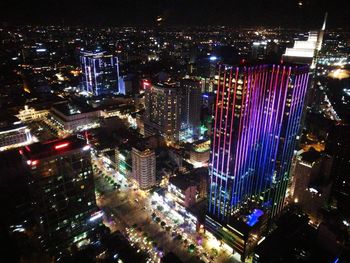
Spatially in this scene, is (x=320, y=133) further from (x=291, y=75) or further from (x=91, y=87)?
(x=91, y=87)

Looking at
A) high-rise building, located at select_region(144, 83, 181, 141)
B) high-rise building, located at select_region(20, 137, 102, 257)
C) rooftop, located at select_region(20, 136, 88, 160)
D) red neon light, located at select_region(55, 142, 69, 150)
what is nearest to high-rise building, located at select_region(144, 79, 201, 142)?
high-rise building, located at select_region(144, 83, 181, 141)

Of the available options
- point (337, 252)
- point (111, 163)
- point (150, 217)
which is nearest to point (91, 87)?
point (111, 163)

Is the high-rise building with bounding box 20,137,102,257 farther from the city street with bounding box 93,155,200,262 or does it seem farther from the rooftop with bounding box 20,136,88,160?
the city street with bounding box 93,155,200,262

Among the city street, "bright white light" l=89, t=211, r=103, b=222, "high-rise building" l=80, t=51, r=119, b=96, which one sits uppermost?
"high-rise building" l=80, t=51, r=119, b=96

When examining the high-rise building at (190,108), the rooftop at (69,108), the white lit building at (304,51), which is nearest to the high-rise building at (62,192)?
the high-rise building at (190,108)

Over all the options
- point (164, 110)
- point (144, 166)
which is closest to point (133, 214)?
point (144, 166)

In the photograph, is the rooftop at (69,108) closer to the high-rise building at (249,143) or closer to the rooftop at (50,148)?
the rooftop at (50,148)
